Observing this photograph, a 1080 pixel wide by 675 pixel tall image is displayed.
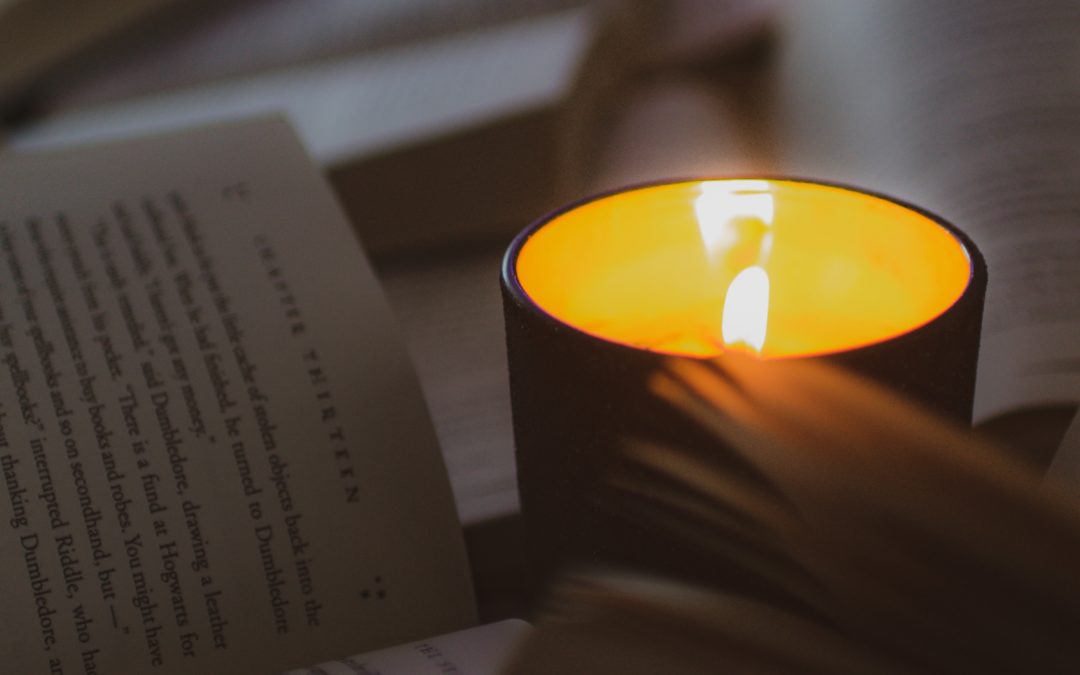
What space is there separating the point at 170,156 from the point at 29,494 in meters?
0.22

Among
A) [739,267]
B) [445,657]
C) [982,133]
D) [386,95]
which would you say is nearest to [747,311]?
[739,267]

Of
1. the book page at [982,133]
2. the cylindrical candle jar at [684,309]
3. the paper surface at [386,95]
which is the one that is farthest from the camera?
the paper surface at [386,95]

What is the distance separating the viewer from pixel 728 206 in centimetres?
42

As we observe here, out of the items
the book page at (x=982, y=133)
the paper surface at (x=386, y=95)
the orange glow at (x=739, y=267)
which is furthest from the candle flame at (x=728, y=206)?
the paper surface at (x=386, y=95)

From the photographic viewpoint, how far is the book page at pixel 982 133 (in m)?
0.50

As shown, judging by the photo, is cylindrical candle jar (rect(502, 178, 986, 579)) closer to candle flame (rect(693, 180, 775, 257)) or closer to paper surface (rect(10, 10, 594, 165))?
candle flame (rect(693, 180, 775, 257))

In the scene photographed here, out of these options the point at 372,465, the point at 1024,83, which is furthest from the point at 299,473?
the point at 1024,83

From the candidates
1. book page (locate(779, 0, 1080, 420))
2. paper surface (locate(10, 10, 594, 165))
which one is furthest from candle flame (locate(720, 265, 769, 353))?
paper surface (locate(10, 10, 594, 165))

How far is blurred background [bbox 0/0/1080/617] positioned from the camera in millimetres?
554

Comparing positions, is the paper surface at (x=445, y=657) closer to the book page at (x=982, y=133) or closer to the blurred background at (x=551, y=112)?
the blurred background at (x=551, y=112)

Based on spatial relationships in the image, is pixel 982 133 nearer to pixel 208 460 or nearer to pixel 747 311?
pixel 747 311

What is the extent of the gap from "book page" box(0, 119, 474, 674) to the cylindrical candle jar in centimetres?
8

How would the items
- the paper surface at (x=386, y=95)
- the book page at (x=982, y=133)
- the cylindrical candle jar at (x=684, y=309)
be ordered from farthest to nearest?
the paper surface at (x=386, y=95) → the book page at (x=982, y=133) → the cylindrical candle jar at (x=684, y=309)

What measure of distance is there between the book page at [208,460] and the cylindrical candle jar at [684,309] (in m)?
0.08
